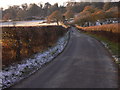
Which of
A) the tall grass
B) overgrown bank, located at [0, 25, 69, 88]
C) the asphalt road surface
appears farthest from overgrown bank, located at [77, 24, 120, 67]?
the tall grass

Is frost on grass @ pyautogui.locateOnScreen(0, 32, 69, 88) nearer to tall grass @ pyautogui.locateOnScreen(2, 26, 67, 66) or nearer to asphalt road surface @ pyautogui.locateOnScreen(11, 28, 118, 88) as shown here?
asphalt road surface @ pyautogui.locateOnScreen(11, 28, 118, 88)

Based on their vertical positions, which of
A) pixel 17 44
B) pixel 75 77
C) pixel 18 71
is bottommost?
pixel 75 77

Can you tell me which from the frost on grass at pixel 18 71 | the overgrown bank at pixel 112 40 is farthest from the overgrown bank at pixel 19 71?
the overgrown bank at pixel 112 40

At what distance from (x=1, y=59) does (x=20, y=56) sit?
1879 mm

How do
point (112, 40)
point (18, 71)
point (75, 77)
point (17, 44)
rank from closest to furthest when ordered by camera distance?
1. point (75, 77)
2. point (18, 71)
3. point (17, 44)
4. point (112, 40)

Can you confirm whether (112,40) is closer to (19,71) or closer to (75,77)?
(75,77)

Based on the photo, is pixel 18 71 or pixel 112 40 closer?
pixel 18 71

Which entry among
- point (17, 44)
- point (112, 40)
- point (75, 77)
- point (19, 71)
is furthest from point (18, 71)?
point (112, 40)

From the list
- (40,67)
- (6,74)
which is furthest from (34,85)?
(40,67)

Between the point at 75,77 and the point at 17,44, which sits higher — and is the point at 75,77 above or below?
below

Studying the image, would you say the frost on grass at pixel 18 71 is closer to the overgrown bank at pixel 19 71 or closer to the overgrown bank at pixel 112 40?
the overgrown bank at pixel 19 71

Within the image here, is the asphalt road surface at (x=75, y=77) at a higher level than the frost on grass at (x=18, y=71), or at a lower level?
lower

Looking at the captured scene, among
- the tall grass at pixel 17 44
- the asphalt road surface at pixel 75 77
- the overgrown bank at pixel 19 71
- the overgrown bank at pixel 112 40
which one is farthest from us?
the overgrown bank at pixel 112 40

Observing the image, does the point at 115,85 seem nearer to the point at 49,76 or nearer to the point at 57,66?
the point at 49,76
